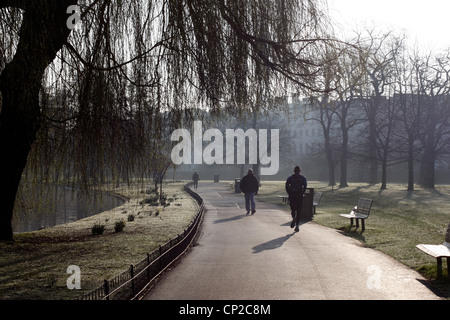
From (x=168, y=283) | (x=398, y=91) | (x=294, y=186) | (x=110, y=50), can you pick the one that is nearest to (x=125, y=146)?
(x=110, y=50)

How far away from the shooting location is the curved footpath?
6.82 m

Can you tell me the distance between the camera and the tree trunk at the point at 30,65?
714 centimetres

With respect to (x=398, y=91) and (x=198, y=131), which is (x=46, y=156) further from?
(x=398, y=91)

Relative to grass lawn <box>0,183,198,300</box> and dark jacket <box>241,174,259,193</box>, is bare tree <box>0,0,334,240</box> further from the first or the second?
dark jacket <box>241,174,259,193</box>

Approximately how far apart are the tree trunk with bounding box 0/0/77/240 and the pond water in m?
1.52

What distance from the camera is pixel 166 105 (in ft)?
27.9

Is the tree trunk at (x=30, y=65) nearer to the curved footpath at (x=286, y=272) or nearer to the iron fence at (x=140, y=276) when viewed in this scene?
the iron fence at (x=140, y=276)

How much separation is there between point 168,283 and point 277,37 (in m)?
4.60

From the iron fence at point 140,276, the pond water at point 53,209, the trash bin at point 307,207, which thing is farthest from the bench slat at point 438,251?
the trash bin at point 307,207

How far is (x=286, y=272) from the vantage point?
8.36 meters

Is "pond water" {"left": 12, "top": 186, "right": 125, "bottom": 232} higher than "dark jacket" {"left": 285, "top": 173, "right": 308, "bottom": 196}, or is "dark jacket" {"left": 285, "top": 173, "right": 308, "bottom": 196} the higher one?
"dark jacket" {"left": 285, "top": 173, "right": 308, "bottom": 196}

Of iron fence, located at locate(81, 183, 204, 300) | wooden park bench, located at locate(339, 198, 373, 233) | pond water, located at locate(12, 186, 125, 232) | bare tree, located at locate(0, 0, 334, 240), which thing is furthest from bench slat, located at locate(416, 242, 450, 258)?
wooden park bench, located at locate(339, 198, 373, 233)

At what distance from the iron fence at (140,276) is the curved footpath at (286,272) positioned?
0.20m

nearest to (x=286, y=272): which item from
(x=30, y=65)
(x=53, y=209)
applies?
(x=30, y=65)
